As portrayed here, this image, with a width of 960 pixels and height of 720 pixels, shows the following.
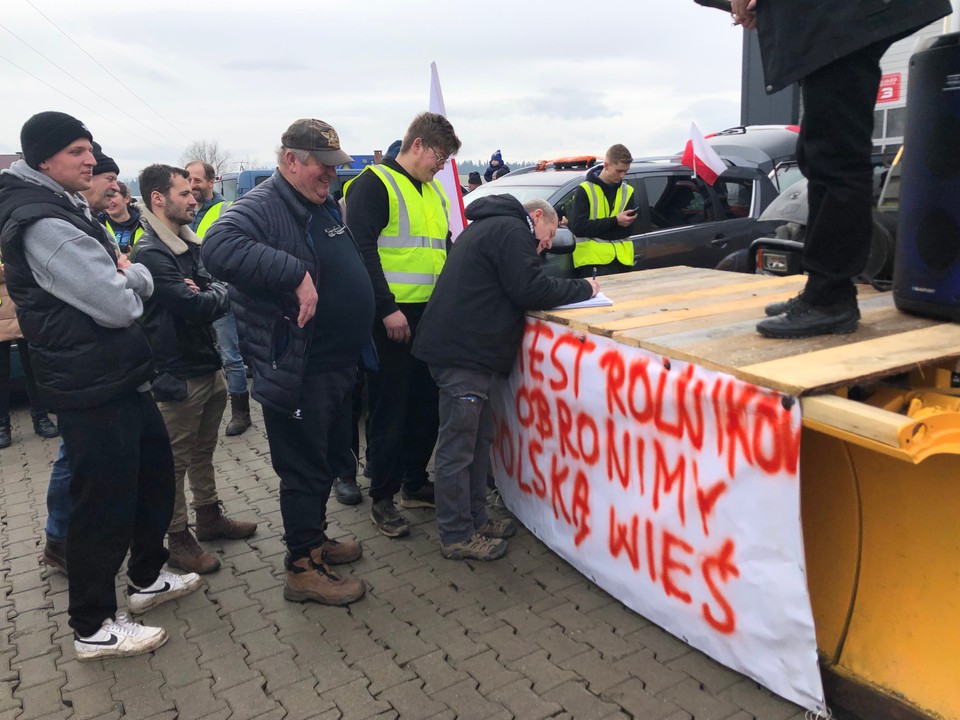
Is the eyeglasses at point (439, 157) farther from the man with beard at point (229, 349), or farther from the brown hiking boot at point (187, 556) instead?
the man with beard at point (229, 349)

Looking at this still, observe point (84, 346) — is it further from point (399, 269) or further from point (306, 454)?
point (399, 269)

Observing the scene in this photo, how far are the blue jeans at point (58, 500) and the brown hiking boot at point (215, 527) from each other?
0.62 metres

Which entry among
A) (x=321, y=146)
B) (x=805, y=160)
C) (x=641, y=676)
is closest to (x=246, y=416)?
(x=321, y=146)

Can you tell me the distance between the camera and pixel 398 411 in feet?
12.9

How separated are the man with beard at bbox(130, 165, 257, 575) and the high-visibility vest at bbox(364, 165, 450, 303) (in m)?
0.81

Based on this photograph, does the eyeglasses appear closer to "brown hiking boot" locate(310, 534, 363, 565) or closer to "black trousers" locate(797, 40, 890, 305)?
"black trousers" locate(797, 40, 890, 305)

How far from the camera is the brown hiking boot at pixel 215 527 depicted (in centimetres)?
396

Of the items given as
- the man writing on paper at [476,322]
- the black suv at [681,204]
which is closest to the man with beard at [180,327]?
the man writing on paper at [476,322]

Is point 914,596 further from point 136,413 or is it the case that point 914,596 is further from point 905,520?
point 136,413

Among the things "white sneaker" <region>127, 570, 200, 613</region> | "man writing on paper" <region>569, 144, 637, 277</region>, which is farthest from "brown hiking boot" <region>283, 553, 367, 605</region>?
"man writing on paper" <region>569, 144, 637, 277</region>

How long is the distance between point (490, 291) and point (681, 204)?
3.94m

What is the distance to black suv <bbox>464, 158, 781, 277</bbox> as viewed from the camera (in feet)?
21.0

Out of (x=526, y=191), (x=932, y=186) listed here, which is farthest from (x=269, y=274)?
(x=526, y=191)

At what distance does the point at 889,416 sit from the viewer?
187 cm
